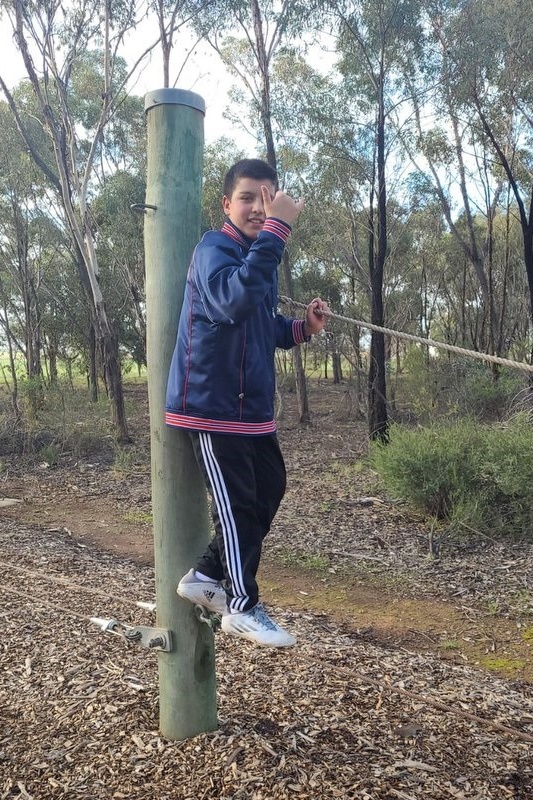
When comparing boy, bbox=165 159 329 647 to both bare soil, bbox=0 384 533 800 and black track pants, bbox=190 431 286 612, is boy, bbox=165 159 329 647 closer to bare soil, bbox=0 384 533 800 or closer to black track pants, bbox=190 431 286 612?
black track pants, bbox=190 431 286 612

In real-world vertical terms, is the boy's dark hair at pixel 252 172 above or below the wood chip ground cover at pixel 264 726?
above

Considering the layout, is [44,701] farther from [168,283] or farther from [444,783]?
[168,283]

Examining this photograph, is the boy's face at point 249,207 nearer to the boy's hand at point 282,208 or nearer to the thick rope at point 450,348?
the boy's hand at point 282,208

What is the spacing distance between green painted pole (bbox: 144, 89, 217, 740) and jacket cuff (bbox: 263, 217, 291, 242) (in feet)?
1.27

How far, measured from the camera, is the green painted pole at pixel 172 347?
2.11 metres

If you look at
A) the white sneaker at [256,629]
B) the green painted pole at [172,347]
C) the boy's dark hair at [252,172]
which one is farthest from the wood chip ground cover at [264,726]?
the boy's dark hair at [252,172]

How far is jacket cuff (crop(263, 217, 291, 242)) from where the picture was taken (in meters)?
1.83

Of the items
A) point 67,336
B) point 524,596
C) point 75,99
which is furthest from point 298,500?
point 67,336

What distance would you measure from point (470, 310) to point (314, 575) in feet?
71.1

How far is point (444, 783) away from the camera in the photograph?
2.15 metres

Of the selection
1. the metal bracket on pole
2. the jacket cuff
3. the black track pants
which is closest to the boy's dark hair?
the jacket cuff

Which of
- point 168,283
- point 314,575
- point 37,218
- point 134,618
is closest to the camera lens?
point 168,283

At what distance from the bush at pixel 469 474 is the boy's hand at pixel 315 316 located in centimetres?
401

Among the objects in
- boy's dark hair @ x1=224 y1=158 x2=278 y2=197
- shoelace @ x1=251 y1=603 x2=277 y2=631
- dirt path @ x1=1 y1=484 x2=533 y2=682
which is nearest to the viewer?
shoelace @ x1=251 y1=603 x2=277 y2=631
